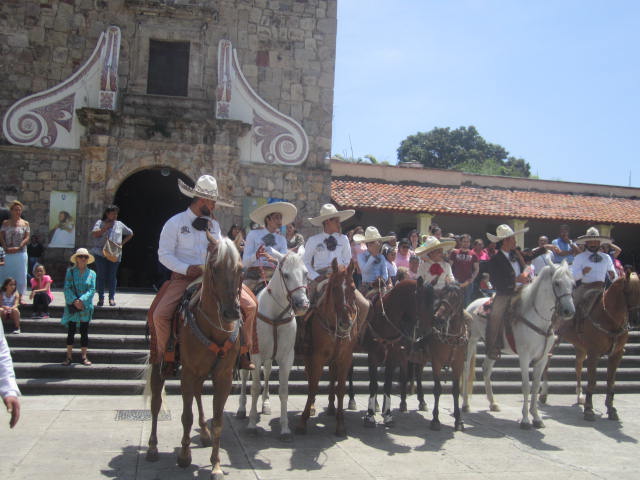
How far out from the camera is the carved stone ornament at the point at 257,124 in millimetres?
16141

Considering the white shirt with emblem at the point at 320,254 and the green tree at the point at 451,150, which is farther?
the green tree at the point at 451,150

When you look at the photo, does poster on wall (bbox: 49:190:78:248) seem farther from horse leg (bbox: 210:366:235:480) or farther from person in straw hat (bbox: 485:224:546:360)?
horse leg (bbox: 210:366:235:480)

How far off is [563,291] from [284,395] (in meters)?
3.91

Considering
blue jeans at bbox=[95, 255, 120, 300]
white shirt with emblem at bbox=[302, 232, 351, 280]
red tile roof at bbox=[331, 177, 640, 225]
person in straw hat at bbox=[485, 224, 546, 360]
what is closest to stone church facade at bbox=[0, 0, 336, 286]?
red tile roof at bbox=[331, 177, 640, 225]

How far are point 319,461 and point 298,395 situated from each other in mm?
3339

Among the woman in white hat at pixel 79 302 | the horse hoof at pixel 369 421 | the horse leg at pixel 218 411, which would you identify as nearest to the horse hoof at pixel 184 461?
the horse leg at pixel 218 411

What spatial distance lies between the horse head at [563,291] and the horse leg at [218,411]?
15.0 feet

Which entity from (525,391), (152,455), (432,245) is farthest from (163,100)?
(525,391)

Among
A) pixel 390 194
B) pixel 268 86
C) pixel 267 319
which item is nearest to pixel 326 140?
pixel 268 86

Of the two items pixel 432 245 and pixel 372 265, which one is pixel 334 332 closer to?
pixel 432 245

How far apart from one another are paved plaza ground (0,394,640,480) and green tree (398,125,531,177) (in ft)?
165

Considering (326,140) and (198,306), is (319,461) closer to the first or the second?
(198,306)

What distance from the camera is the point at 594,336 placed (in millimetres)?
8930

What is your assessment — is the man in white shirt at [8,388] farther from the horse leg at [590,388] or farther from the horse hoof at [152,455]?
the horse leg at [590,388]
